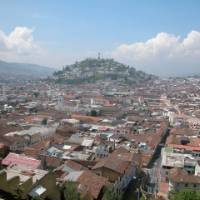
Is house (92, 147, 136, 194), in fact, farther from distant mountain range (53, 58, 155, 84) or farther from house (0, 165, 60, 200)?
distant mountain range (53, 58, 155, 84)

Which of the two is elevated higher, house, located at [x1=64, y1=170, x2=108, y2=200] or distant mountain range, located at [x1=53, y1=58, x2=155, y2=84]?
distant mountain range, located at [x1=53, y1=58, x2=155, y2=84]

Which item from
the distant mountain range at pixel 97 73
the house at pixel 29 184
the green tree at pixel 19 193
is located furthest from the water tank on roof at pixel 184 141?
the distant mountain range at pixel 97 73

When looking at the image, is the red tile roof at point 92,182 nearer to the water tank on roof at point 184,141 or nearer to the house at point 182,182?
the house at point 182,182

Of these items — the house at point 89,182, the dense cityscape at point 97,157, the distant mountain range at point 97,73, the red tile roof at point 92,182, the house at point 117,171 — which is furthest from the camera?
the distant mountain range at point 97,73

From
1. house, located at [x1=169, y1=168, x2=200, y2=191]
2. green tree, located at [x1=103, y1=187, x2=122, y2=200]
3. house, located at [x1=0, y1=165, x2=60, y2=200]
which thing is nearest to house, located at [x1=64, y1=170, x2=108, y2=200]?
green tree, located at [x1=103, y1=187, x2=122, y2=200]

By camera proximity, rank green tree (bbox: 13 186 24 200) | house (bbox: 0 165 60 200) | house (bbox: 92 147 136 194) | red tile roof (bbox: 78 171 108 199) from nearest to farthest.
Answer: green tree (bbox: 13 186 24 200), house (bbox: 0 165 60 200), red tile roof (bbox: 78 171 108 199), house (bbox: 92 147 136 194)

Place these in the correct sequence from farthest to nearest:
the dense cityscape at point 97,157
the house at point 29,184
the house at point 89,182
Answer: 1. the house at point 89,182
2. the dense cityscape at point 97,157
3. the house at point 29,184

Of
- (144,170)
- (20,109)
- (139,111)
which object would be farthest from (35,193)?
(139,111)

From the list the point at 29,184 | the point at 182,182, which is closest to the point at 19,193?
the point at 29,184
